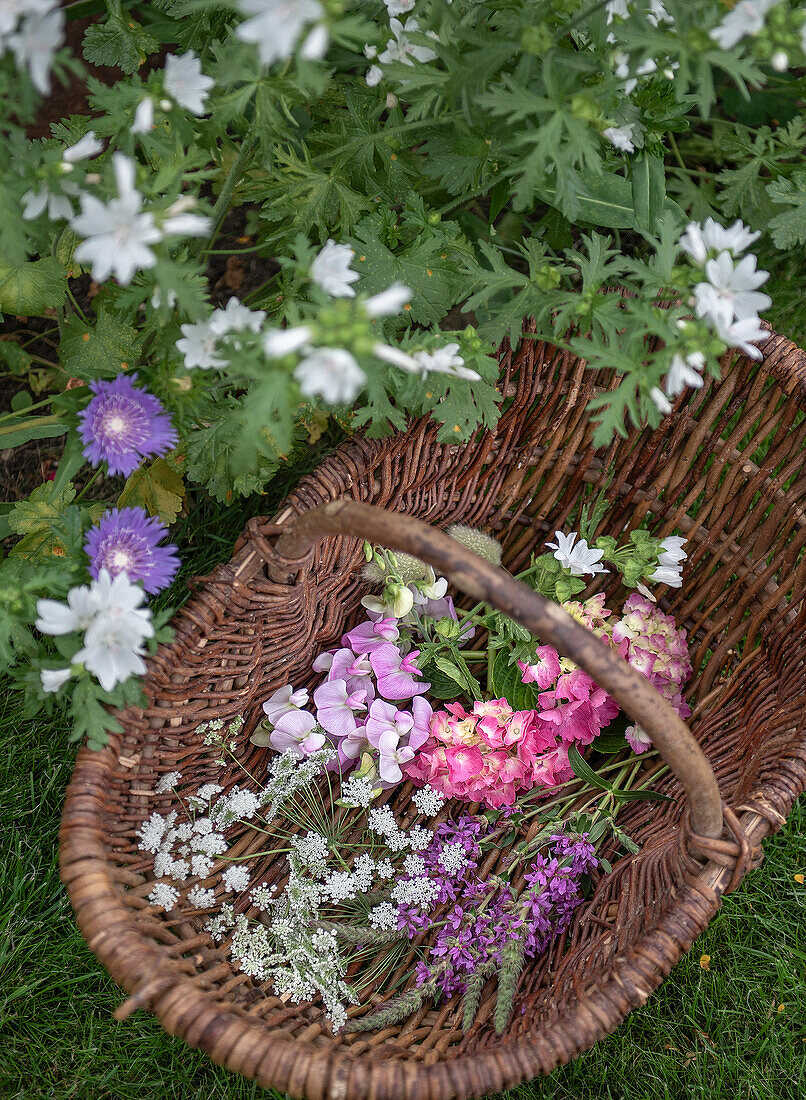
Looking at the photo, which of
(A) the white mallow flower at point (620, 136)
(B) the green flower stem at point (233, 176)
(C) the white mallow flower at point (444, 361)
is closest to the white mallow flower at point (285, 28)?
(C) the white mallow flower at point (444, 361)

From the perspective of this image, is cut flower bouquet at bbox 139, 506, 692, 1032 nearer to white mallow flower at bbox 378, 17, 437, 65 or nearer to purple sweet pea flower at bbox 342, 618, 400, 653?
purple sweet pea flower at bbox 342, 618, 400, 653

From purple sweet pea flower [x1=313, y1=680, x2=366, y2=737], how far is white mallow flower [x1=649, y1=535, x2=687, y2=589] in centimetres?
49

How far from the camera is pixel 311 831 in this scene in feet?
4.10

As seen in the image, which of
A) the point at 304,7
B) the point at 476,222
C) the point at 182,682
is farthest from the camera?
the point at 476,222

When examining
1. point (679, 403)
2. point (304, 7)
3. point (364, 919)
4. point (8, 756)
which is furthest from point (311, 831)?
point (304, 7)

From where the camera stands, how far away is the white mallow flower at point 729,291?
0.91m

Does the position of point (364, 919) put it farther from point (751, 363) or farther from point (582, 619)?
point (751, 363)

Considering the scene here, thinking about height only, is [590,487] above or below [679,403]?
below

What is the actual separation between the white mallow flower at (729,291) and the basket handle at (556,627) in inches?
13.8

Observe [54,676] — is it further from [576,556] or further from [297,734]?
[576,556]

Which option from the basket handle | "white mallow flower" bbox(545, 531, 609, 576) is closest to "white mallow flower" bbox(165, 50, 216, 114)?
the basket handle

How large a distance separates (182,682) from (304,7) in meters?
0.82

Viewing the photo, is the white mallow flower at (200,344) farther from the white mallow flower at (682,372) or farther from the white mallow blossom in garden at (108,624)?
the white mallow flower at (682,372)

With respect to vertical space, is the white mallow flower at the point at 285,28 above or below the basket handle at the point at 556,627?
above
